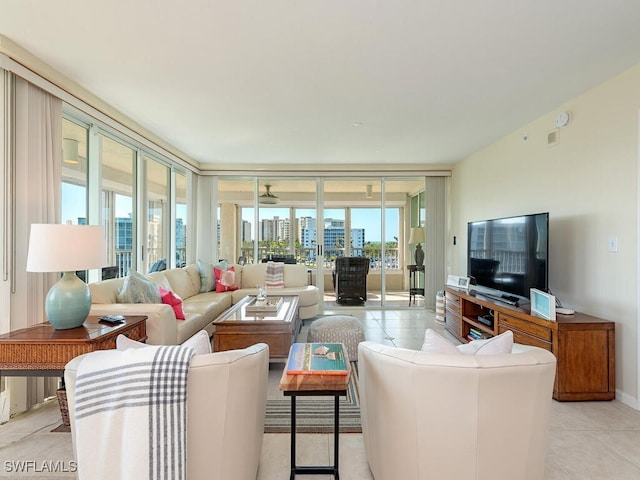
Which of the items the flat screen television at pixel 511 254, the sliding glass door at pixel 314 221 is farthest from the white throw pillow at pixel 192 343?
the sliding glass door at pixel 314 221

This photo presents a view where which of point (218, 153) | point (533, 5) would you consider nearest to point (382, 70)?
point (533, 5)

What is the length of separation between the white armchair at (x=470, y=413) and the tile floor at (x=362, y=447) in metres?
0.64

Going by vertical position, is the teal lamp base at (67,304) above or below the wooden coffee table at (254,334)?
above

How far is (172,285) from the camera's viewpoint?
440cm

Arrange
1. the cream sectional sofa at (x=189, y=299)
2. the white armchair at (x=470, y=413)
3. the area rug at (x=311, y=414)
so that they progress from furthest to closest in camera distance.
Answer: the cream sectional sofa at (x=189, y=299) → the area rug at (x=311, y=414) → the white armchair at (x=470, y=413)

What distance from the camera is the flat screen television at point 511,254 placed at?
10.2 ft

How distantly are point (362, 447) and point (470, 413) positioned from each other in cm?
103

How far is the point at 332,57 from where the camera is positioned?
97.1 inches

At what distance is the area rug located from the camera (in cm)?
229

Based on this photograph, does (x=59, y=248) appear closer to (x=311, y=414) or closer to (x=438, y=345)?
(x=311, y=414)

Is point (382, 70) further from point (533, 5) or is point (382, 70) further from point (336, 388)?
point (336, 388)

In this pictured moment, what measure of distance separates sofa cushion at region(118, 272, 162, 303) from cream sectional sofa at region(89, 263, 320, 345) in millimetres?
104

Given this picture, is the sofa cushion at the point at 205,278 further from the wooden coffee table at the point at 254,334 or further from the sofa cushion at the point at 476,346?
the sofa cushion at the point at 476,346

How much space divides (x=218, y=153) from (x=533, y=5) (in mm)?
4440
